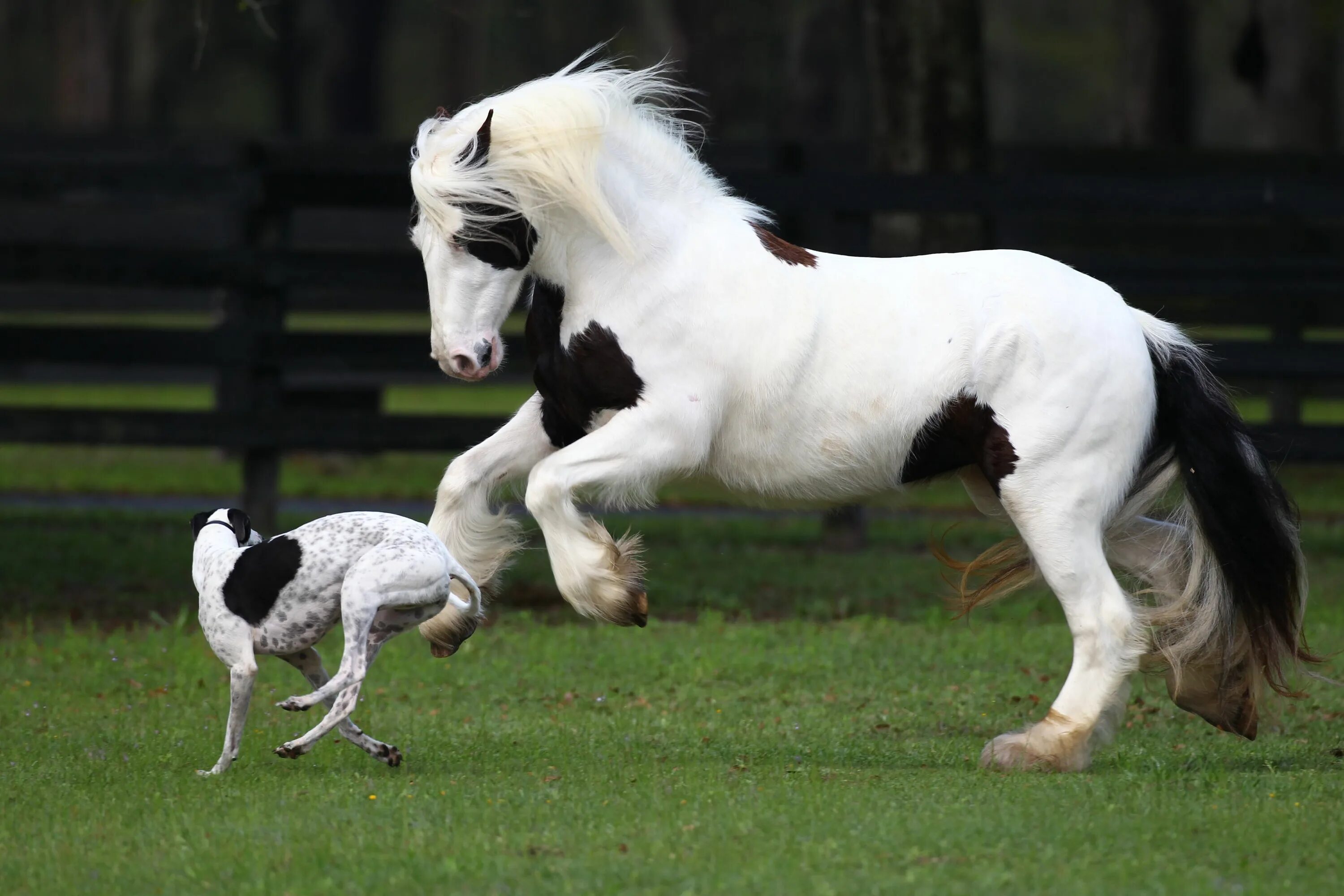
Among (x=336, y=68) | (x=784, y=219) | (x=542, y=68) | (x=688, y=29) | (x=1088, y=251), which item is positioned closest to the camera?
(x=784, y=219)

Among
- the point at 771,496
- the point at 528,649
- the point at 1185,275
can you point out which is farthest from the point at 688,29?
the point at 771,496

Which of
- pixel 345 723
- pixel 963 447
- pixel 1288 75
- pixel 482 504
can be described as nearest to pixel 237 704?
pixel 345 723

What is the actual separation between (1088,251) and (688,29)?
14.5m

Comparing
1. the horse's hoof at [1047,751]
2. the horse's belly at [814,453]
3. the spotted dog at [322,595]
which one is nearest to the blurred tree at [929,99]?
the horse's belly at [814,453]

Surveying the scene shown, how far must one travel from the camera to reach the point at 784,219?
1123cm

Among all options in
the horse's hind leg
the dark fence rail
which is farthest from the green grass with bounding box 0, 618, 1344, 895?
the dark fence rail

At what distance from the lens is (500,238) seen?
210 inches

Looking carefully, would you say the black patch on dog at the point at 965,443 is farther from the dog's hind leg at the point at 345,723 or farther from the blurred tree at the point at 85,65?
the blurred tree at the point at 85,65

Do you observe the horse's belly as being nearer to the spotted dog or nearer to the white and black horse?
the white and black horse

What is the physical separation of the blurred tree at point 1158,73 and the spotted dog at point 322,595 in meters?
18.6

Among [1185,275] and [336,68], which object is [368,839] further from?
[336,68]

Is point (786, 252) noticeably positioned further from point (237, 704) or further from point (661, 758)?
point (237, 704)

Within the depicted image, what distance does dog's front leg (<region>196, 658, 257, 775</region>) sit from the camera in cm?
504

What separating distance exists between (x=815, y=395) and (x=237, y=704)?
2042mm
